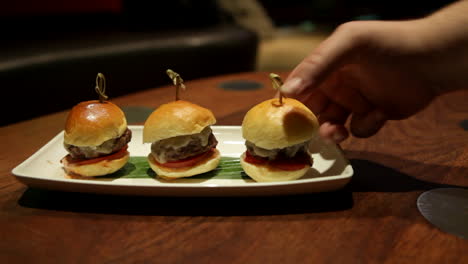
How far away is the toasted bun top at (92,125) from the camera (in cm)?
144

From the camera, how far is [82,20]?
4859mm

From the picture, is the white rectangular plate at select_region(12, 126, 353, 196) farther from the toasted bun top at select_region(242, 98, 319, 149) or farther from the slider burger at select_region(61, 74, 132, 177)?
the toasted bun top at select_region(242, 98, 319, 149)

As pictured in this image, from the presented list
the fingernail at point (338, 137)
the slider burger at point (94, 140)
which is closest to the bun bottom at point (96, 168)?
the slider burger at point (94, 140)

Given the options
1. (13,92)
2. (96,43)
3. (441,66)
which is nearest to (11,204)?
(441,66)

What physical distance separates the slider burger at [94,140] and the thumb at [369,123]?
0.93m

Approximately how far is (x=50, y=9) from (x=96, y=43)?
47.8 inches

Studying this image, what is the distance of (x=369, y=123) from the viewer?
1.62 m

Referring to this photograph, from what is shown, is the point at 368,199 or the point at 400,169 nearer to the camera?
the point at 368,199

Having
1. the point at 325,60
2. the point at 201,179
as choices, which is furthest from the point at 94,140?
the point at 325,60

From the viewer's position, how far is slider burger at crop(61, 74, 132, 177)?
57.1 inches

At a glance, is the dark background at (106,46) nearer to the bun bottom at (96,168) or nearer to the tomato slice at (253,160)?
the bun bottom at (96,168)

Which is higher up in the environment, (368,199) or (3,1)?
(3,1)

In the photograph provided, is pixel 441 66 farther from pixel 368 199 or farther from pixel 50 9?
pixel 50 9

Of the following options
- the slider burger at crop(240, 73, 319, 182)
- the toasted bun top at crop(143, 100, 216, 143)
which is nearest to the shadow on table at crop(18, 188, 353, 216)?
the slider burger at crop(240, 73, 319, 182)
